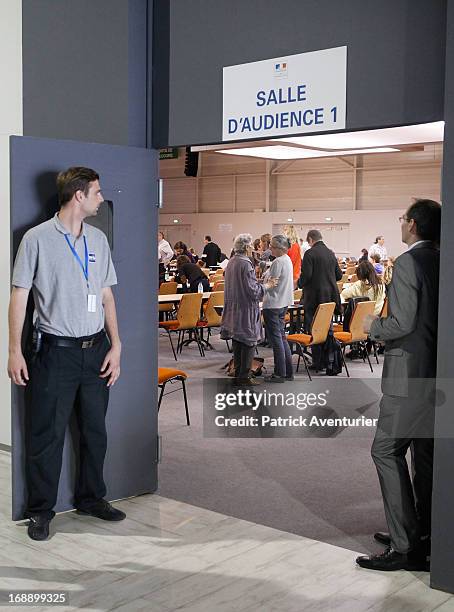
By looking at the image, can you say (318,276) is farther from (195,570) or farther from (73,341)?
(195,570)

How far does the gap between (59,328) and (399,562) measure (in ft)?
6.38

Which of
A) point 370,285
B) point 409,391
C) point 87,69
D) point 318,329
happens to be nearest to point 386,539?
point 409,391

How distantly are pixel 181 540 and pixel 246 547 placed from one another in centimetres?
33

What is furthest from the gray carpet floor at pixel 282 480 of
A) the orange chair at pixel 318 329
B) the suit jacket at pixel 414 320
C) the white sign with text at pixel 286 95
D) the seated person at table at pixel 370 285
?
the seated person at table at pixel 370 285

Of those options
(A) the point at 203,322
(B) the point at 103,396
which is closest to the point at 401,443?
(B) the point at 103,396

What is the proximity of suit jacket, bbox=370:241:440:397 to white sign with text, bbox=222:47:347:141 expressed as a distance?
2.64ft

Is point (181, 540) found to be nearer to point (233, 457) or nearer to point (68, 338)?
point (68, 338)

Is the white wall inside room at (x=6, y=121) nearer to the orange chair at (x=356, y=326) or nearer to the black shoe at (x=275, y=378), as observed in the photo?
the black shoe at (x=275, y=378)

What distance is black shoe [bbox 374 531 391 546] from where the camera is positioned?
Result: 403 cm

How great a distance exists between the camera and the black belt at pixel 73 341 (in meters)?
3.96

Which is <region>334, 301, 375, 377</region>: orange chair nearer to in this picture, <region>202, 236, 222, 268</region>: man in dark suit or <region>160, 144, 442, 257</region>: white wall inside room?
<region>202, 236, 222, 268</region>: man in dark suit

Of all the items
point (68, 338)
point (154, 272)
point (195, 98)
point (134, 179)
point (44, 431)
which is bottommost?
point (44, 431)

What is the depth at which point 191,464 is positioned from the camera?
5438 millimetres

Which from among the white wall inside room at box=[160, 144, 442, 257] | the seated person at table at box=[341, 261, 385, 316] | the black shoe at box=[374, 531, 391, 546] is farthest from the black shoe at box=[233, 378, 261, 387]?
the white wall inside room at box=[160, 144, 442, 257]
